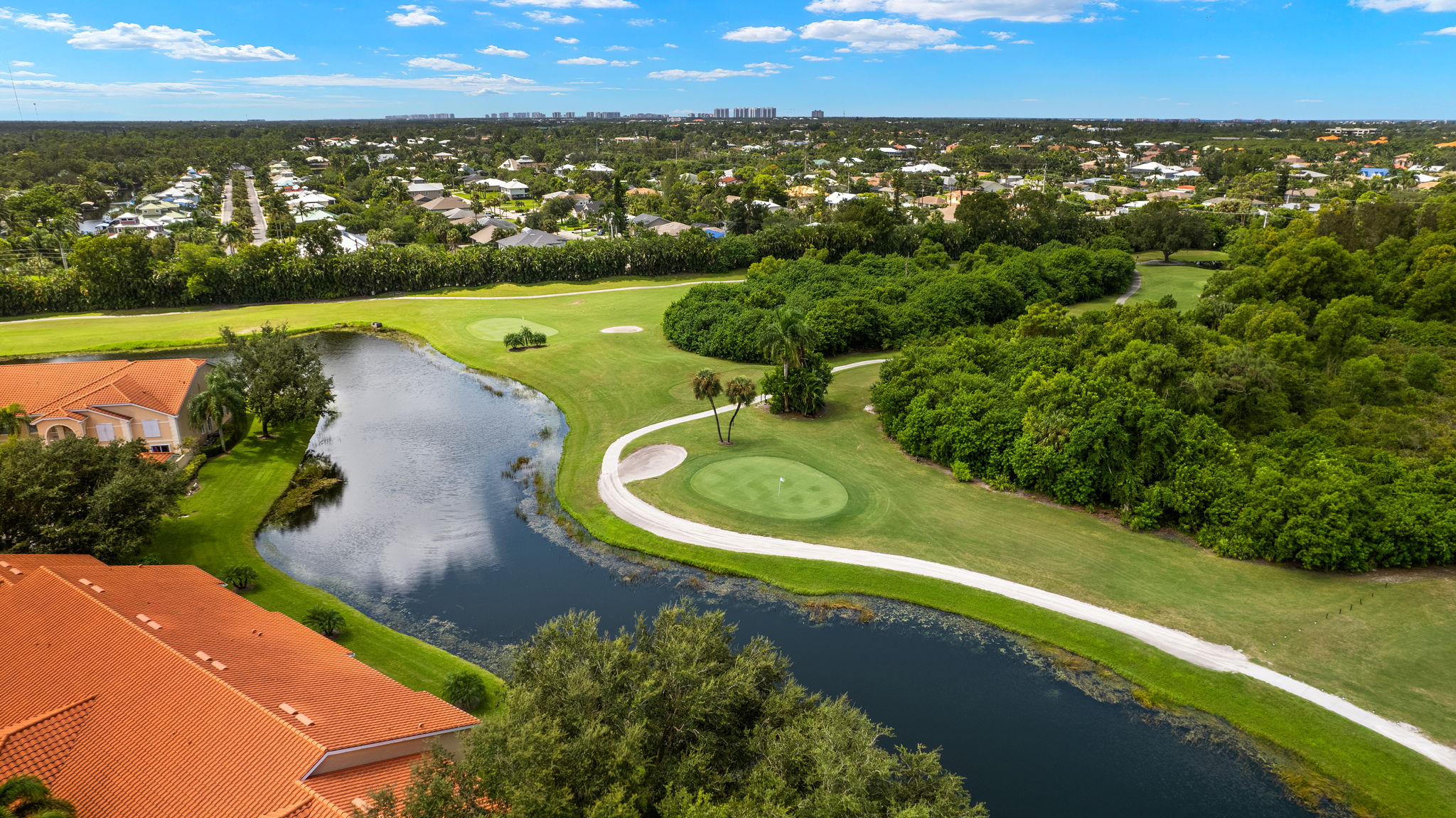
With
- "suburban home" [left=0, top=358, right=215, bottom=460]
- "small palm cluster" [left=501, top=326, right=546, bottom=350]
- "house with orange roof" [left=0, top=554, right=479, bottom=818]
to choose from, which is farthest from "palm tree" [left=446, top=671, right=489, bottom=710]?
"small palm cluster" [left=501, top=326, right=546, bottom=350]

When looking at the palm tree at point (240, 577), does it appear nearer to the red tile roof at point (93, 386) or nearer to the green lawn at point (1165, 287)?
the red tile roof at point (93, 386)

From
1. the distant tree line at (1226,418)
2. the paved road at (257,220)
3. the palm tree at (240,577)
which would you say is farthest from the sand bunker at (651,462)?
the paved road at (257,220)

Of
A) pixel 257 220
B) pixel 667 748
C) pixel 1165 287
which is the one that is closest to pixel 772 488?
pixel 667 748

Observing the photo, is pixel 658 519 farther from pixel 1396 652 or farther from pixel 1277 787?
pixel 1396 652

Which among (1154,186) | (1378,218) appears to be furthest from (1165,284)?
(1154,186)

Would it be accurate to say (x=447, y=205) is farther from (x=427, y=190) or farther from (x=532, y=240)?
(x=532, y=240)

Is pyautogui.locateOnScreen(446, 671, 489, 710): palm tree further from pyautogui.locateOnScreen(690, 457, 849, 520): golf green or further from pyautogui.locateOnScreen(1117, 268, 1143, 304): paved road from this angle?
pyautogui.locateOnScreen(1117, 268, 1143, 304): paved road
